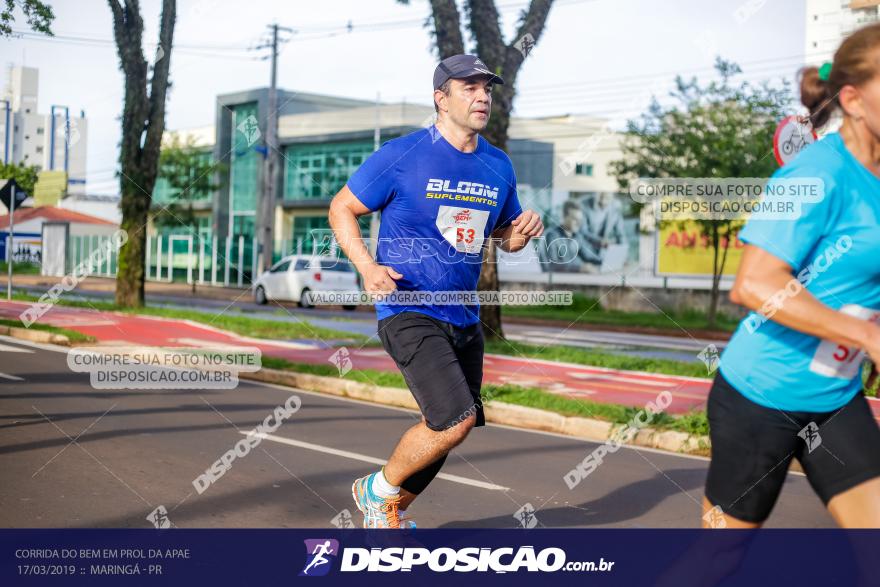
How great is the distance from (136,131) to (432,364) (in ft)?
61.1

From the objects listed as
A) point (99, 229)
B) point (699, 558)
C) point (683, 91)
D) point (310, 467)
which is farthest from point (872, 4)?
point (99, 229)

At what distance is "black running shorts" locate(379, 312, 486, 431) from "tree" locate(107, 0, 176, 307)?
16.8 metres

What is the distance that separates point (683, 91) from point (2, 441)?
71.8 feet

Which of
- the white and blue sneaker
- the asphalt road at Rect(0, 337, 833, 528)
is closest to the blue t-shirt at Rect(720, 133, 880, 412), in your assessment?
the white and blue sneaker

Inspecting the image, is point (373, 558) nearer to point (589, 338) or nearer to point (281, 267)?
point (589, 338)

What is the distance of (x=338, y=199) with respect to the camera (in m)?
4.04

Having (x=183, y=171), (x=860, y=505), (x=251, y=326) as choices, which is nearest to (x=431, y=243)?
(x=860, y=505)

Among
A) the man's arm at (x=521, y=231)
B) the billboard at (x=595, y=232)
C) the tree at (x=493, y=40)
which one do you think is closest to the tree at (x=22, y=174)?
the tree at (x=493, y=40)

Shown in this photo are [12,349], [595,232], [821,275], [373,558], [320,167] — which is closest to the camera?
[821,275]

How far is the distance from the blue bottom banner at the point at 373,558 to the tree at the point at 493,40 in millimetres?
10348

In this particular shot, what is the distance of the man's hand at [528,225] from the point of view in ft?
13.4

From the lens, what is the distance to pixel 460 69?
13.1ft

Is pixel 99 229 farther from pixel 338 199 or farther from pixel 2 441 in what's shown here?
pixel 338 199

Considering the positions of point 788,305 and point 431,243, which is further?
point 431,243
